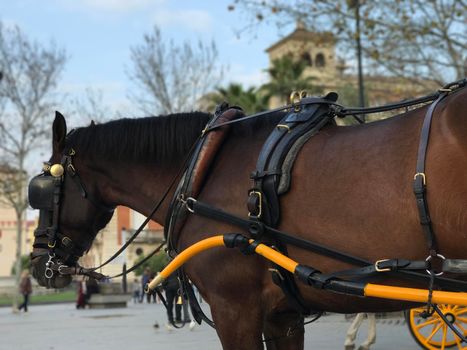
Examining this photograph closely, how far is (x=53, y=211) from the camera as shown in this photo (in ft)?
12.2

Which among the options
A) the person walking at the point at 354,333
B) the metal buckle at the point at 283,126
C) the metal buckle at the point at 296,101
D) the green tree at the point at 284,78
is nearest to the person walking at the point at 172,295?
the metal buckle at the point at 283,126

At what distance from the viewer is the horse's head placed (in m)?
3.71

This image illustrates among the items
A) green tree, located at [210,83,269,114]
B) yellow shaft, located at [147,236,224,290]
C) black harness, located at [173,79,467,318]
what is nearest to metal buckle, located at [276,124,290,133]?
black harness, located at [173,79,467,318]

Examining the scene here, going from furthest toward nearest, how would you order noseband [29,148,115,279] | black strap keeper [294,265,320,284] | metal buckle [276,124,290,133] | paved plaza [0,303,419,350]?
paved plaza [0,303,419,350], noseband [29,148,115,279], metal buckle [276,124,290,133], black strap keeper [294,265,320,284]

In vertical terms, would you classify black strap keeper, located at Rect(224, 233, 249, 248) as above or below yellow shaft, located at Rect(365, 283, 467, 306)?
above

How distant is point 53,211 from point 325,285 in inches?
70.2

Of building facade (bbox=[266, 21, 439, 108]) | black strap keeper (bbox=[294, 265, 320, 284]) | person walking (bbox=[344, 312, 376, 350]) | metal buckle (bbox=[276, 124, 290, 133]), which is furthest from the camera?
building facade (bbox=[266, 21, 439, 108])

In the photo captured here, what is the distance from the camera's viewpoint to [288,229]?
2.86m

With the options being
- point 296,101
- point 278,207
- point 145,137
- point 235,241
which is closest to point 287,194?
point 278,207

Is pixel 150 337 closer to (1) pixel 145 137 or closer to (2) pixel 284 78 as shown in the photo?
(1) pixel 145 137

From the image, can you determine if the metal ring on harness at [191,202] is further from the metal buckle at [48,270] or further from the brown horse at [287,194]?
the metal buckle at [48,270]

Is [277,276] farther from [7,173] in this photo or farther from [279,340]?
[7,173]

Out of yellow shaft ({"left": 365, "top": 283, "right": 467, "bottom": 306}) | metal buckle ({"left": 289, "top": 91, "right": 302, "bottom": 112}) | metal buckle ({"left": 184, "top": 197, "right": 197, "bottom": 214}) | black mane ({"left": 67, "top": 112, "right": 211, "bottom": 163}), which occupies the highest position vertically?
metal buckle ({"left": 289, "top": 91, "right": 302, "bottom": 112})

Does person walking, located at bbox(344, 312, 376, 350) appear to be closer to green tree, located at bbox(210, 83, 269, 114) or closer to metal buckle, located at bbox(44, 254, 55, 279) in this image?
metal buckle, located at bbox(44, 254, 55, 279)
